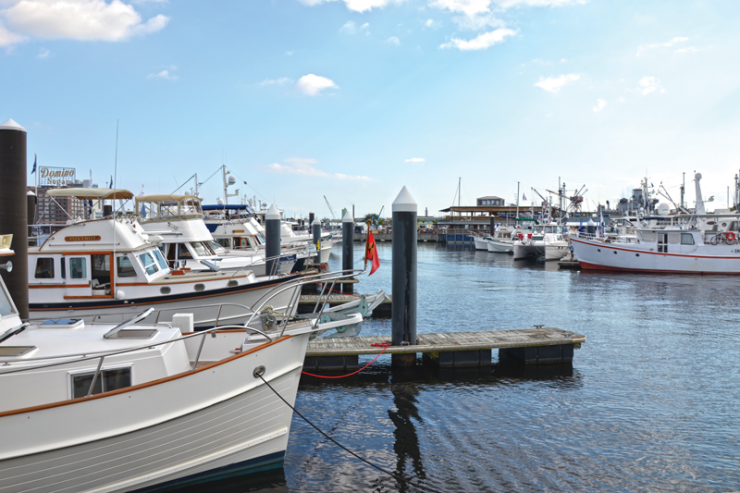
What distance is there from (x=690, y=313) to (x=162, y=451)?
25.4m

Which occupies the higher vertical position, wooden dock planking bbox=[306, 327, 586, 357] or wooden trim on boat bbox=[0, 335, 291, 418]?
wooden trim on boat bbox=[0, 335, 291, 418]

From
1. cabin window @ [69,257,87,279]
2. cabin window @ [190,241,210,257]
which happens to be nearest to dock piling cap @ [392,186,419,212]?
cabin window @ [69,257,87,279]

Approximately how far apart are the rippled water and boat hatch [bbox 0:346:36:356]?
3257 mm

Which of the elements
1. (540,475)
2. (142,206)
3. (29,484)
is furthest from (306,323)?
(142,206)

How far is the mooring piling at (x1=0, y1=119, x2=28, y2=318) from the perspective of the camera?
32.0ft

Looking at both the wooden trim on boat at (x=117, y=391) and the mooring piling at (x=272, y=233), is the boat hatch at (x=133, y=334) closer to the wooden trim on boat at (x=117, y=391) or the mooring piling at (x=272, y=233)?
the wooden trim on boat at (x=117, y=391)

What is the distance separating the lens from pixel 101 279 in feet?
46.2

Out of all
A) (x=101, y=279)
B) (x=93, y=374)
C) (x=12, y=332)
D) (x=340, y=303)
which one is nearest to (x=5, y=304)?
(x=12, y=332)

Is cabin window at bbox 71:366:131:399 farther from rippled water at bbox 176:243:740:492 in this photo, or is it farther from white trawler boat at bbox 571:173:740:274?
white trawler boat at bbox 571:173:740:274

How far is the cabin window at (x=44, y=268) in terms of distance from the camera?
44.8 feet

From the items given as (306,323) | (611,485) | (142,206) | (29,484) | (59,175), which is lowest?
(611,485)

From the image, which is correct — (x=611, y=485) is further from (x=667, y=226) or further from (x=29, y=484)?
(x=667, y=226)

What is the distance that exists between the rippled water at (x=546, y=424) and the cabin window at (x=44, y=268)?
7.82 m

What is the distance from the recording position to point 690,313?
24094 mm
